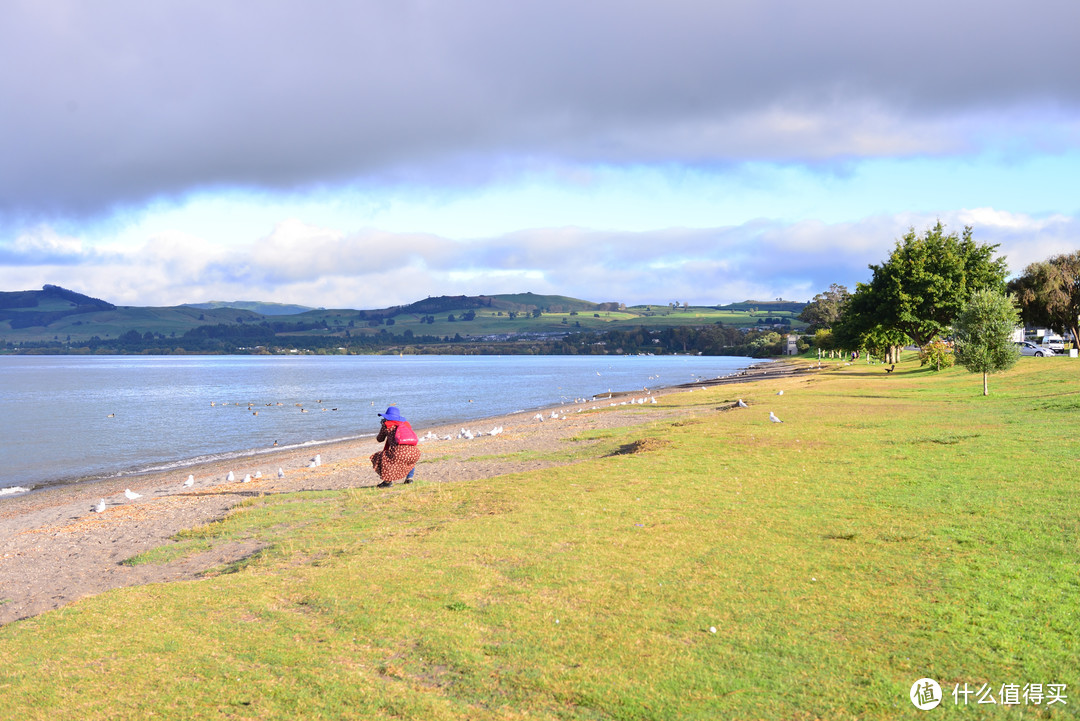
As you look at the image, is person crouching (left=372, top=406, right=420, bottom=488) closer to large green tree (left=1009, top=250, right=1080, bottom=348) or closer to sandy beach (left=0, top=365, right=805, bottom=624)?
sandy beach (left=0, top=365, right=805, bottom=624)

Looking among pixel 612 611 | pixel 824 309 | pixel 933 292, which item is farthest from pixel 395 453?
pixel 824 309

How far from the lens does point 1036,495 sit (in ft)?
40.4

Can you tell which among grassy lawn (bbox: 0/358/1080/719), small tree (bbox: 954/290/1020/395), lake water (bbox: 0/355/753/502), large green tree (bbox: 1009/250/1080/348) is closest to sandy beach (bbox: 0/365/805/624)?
grassy lawn (bbox: 0/358/1080/719)

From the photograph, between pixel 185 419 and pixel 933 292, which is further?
pixel 933 292

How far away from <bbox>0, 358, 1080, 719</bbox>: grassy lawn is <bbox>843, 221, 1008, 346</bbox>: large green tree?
2096 inches

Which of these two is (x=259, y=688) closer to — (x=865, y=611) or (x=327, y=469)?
(x=865, y=611)

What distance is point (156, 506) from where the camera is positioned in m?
19.5

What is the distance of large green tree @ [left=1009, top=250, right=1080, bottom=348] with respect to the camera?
78.8 metres

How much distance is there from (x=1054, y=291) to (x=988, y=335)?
2120 inches

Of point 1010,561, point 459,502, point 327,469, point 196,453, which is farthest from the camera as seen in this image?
point 196,453

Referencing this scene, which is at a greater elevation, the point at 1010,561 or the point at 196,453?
the point at 1010,561

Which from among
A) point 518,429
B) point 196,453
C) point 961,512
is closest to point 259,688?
point 961,512

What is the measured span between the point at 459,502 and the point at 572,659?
8.45 m

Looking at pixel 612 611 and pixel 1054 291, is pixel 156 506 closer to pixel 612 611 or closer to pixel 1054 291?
pixel 612 611
